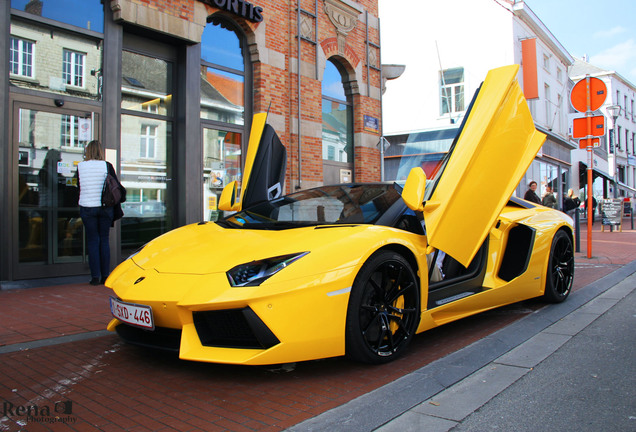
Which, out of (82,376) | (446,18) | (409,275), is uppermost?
(446,18)

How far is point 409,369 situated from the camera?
3.01 meters

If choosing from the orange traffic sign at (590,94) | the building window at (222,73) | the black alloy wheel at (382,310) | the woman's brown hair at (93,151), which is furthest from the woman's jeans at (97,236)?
the orange traffic sign at (590,94)

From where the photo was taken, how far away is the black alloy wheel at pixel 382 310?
2844 millimetres

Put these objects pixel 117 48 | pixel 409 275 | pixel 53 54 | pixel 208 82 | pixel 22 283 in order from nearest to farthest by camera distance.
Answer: pixel 409 275 → pixel 22 283 → pixel 53 54 → pixel 117 48 → pixel 208 82

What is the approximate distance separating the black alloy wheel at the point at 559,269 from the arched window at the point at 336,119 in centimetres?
653

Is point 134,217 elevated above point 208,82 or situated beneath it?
situated beneath

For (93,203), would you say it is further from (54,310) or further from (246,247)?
(246,247)

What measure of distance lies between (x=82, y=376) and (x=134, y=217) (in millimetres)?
4968

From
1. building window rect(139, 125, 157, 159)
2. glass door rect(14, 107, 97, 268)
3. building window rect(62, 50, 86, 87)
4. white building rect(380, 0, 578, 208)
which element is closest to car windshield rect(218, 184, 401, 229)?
glass door rect(14, 107, 97, 268)

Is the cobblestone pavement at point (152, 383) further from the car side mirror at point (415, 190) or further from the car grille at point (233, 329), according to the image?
the car side mirror at point (415, 190)

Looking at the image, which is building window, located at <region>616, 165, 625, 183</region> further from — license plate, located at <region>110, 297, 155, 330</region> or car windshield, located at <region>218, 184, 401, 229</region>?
license plate, located at <region>110, 297, 155, 330</region>

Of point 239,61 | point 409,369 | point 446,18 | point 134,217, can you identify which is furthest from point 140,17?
point 446,18

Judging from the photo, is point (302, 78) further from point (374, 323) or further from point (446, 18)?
point (446, 18)

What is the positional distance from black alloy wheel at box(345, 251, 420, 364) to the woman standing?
14.1 feet
